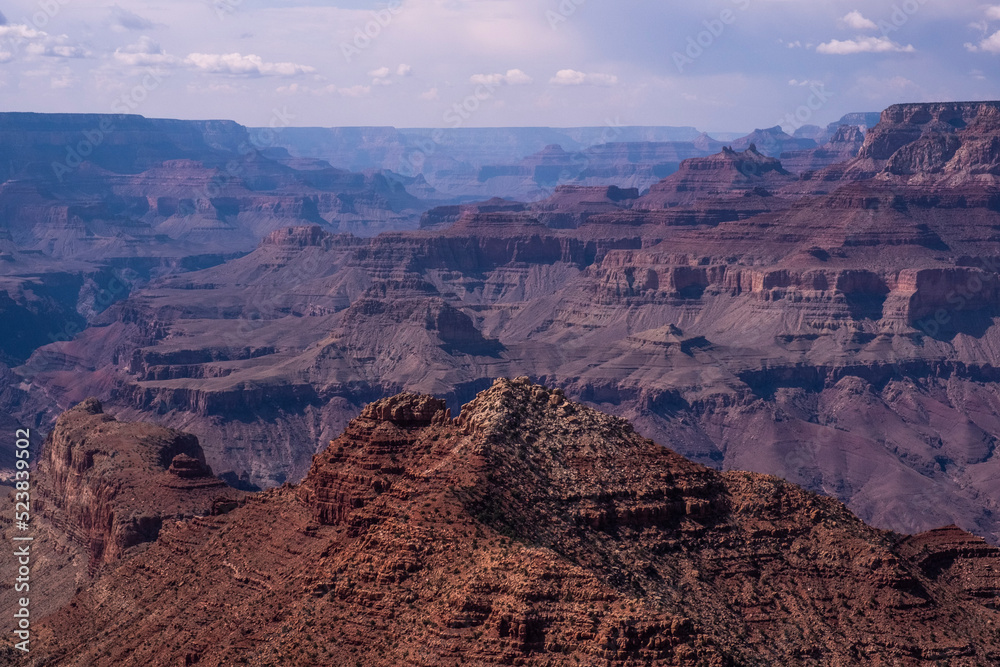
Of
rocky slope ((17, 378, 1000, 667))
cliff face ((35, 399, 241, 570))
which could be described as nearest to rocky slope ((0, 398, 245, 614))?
cliff face ((35, 399, 241, 570))

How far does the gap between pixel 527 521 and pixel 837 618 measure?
41.1ft

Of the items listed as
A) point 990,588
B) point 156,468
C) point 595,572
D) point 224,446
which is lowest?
point 224,446

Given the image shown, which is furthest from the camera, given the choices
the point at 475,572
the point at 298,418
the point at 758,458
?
the point at 298,418

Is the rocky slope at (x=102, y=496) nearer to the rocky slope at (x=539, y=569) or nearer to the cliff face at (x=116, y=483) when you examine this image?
the cliff face at (x=116, y=483)

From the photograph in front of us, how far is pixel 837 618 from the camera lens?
5216cm

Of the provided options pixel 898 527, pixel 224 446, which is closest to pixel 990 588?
pixel 898 527

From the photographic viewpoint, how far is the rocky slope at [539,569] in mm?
43156

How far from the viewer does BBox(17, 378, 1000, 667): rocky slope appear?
1699 inches

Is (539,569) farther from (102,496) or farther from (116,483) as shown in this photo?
(102,496)

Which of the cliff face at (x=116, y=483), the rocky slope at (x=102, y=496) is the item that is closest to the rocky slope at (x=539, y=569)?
the rocky slope at (x=102, y=496)

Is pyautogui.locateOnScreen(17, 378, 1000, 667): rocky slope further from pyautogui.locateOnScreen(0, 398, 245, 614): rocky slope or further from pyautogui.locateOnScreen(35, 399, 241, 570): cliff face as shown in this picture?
pyautogui.locateOnScreen(35, 399, 241, 570): cliff face

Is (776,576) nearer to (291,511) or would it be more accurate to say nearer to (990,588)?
(990,588)

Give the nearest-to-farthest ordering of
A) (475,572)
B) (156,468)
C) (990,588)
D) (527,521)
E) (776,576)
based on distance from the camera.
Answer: (475,572)
(527,521)
(776,576)
(990,588)
(156,468)

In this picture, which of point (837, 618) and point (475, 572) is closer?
point (475, 572)
